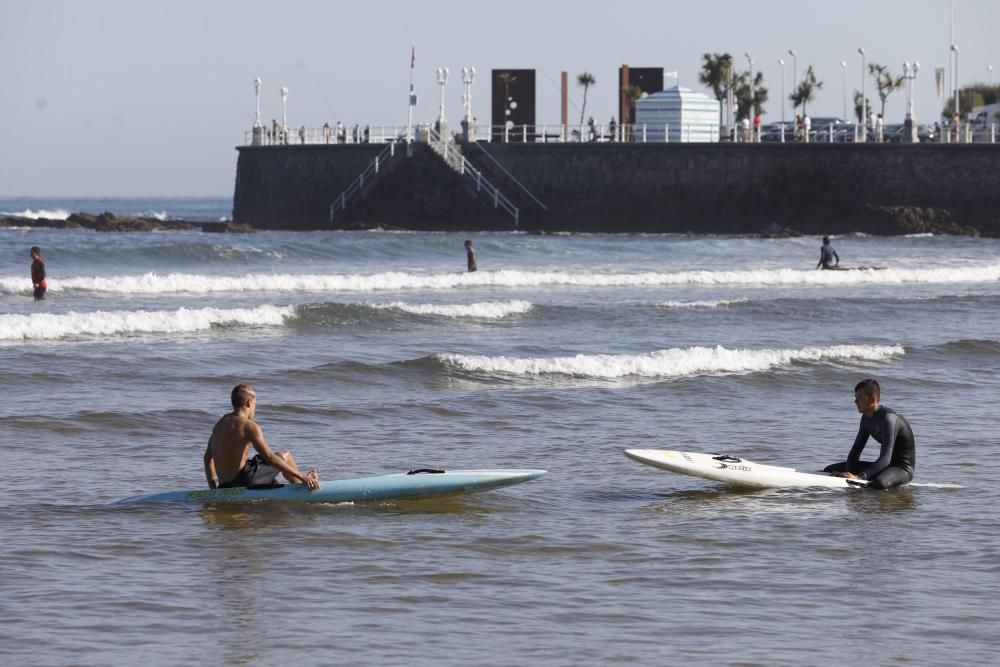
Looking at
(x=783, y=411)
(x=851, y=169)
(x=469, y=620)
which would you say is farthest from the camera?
(x=851, y=169)

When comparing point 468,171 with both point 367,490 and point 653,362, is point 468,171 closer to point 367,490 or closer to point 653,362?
point 653,362

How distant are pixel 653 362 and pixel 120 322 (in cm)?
832

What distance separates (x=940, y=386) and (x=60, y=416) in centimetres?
905

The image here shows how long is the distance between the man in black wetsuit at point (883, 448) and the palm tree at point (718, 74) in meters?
57.5

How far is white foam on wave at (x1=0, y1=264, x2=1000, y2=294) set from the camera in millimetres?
31797

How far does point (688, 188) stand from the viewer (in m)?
53.3

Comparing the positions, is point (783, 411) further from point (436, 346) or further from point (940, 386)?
point (436, 346)

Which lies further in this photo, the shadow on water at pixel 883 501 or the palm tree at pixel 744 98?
the palm tree at pixel 744 98

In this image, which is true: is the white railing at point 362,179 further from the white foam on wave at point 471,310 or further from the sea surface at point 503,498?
the white foam on wave at point 471,310

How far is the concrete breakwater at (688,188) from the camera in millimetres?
51406

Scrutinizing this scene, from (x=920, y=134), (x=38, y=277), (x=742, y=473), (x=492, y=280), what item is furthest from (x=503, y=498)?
(x=920, y=134)

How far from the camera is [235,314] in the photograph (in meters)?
23.6

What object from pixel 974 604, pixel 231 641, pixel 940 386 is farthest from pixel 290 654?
pixel 940 386

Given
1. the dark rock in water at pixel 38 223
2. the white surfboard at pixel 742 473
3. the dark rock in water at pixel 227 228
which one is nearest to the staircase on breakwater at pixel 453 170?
the dark rock in water at pixel 227 228
